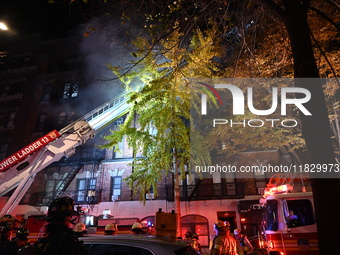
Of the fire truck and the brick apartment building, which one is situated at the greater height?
the brick apartment building

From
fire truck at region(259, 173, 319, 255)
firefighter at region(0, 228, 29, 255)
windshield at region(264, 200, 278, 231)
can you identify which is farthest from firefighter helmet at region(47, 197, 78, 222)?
windshield at region(264, 200, 278, 231)

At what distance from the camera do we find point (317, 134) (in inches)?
145

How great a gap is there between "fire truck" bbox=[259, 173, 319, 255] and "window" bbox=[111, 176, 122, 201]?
13.4m

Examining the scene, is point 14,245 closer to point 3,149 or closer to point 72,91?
point 72,91

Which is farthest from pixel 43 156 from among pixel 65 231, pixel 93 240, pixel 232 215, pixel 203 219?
pixel 232 215

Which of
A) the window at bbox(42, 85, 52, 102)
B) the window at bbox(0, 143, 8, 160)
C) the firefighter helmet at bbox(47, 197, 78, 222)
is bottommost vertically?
the firefighter helmet at bbox(47, 197, 78, 222)

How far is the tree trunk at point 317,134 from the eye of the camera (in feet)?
10.8

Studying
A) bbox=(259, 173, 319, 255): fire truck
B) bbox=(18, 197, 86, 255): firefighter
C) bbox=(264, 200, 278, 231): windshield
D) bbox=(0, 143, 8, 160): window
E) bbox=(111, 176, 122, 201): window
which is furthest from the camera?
bbox=(0, 143, 8, 160): window

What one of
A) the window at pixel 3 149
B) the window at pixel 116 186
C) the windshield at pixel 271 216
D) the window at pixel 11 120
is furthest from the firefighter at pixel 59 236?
the window at pixel 11 120

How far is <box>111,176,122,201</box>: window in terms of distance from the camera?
63.1 feet

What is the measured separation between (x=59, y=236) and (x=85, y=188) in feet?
61.4

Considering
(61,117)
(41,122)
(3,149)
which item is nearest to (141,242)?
(61,117)

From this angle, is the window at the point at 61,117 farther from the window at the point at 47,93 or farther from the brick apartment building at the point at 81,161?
the window at the point at 47,93

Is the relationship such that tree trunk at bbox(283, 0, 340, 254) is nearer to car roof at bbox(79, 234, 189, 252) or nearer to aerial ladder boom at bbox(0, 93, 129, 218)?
car roof at bbox(79, 234, 189, 252)
